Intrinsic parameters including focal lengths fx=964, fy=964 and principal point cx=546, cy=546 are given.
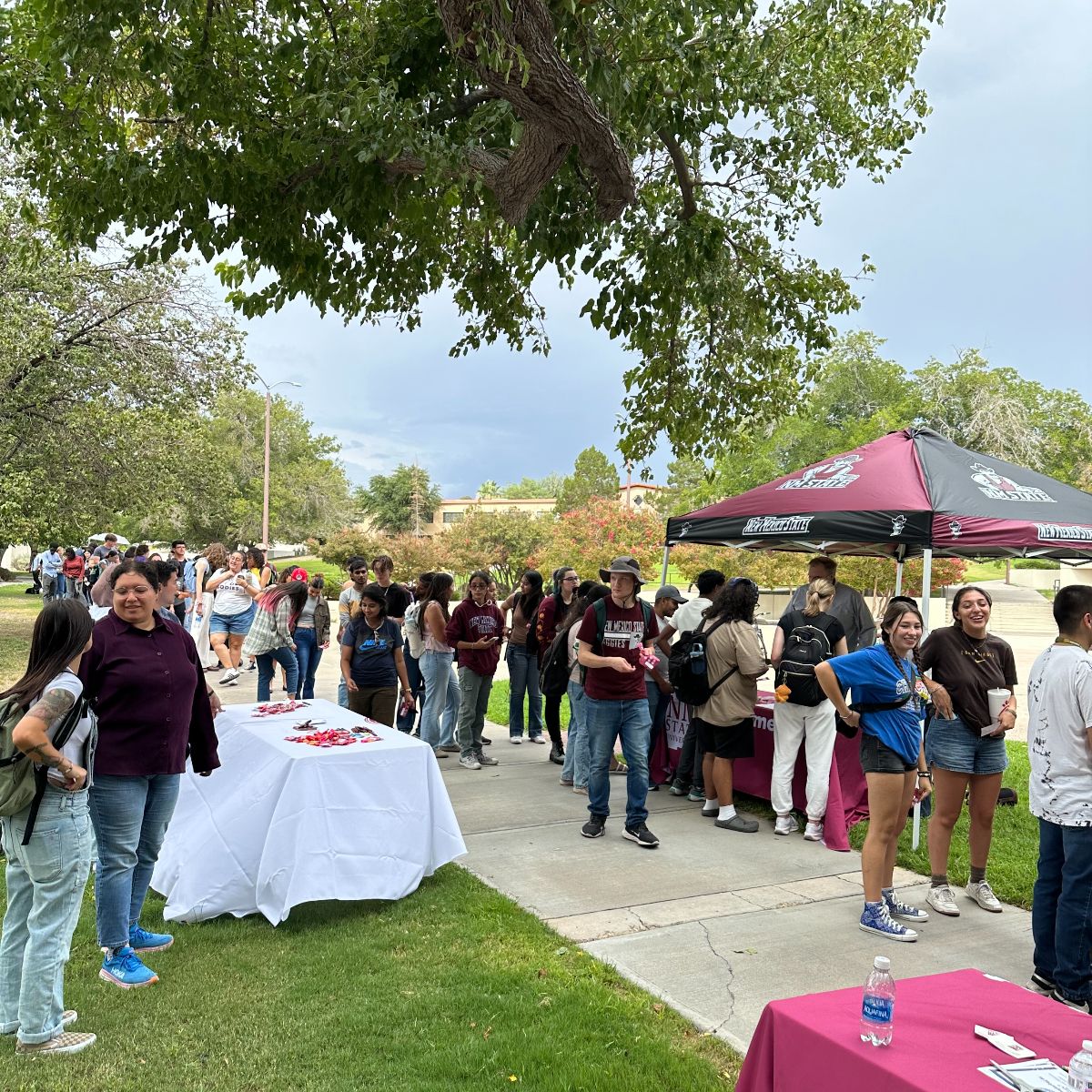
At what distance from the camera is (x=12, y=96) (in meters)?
6.10

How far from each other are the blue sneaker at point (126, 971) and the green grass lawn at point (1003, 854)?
4.72 metres

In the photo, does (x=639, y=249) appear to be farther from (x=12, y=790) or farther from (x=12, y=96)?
(x=12, y=790)

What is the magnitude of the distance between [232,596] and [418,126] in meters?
8.52

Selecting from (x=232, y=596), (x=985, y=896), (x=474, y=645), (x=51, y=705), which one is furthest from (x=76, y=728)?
(x=232, y=596)

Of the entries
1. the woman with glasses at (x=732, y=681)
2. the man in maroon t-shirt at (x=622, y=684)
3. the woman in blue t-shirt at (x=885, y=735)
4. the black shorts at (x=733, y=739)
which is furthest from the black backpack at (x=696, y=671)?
the woman in blue t-shirt at (x=885, y=735)

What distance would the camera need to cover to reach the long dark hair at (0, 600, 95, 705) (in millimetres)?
3635

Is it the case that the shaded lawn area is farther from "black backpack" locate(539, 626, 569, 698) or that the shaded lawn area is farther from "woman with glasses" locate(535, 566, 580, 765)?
"woman with glasses" locate(535, 566, 580, 765)

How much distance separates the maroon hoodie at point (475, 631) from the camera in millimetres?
8867

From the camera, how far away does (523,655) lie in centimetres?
1007

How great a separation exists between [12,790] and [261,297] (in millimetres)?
4645

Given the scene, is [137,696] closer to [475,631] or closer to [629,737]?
[629,737]

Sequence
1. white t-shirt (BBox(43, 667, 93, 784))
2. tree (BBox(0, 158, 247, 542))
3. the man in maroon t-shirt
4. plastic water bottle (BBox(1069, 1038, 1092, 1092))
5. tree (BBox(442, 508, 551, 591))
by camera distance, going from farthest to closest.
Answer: tree (BBox(442, 508, 551, 591)), tree (BBox(0, 158, 247, 542)), the man in maroon t-shirt, white t-shirt (BBox(43, 667, 93, 784)), plastic water bottle (BBox(1069, 1038, 1092, 1092))

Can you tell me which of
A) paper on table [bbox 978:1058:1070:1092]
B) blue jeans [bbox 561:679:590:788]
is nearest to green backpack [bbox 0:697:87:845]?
paper on table [bbox 978:1058:1070:1092]

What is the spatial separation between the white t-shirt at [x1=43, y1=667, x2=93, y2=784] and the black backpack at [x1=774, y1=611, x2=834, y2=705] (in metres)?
4.78
